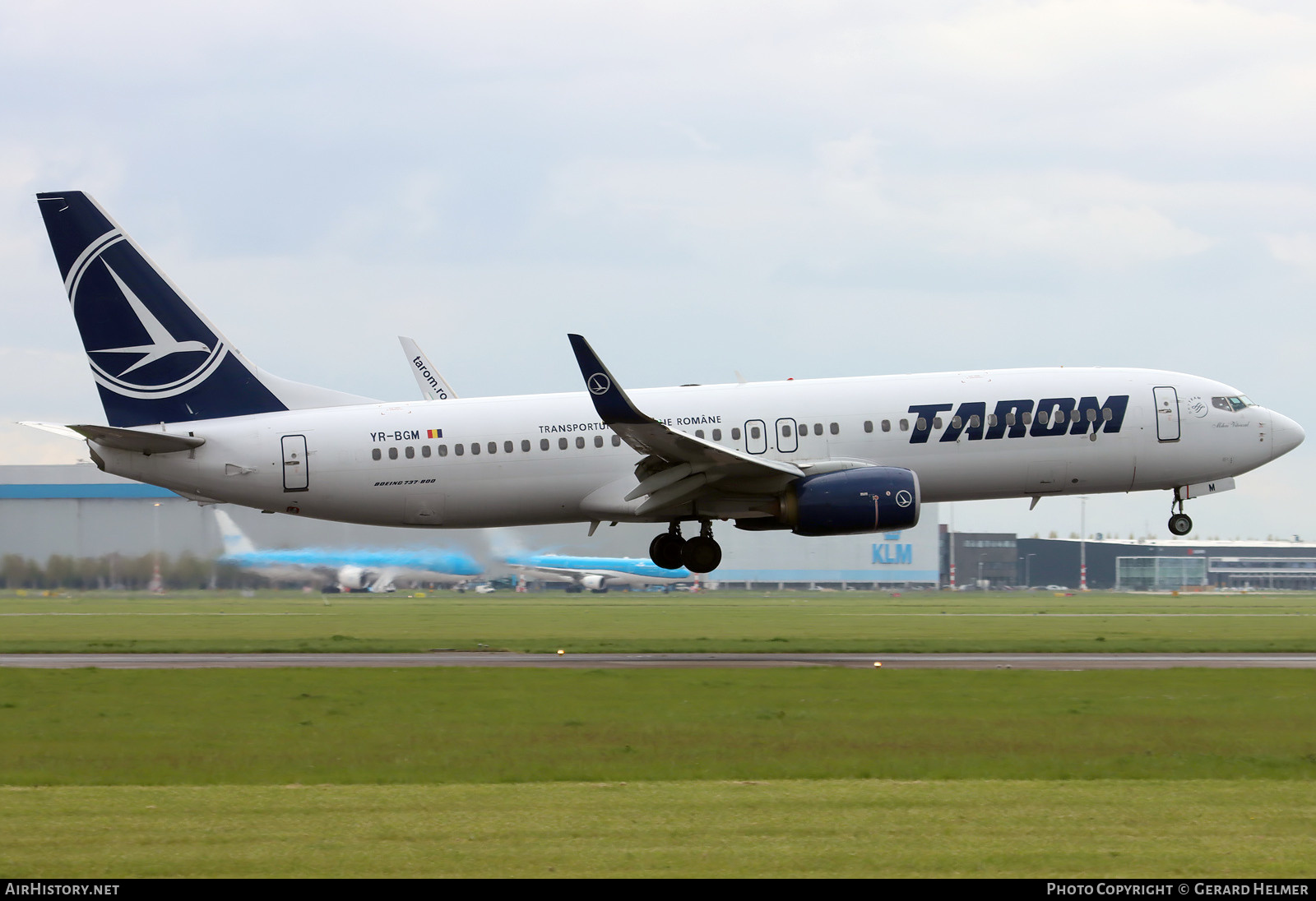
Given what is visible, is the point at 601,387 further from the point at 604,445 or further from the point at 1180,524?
the point at 1180,524

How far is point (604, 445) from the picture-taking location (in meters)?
34.4

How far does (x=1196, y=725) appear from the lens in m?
21.4

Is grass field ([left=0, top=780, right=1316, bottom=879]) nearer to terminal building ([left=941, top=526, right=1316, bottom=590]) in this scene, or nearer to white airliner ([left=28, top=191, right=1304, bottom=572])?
white airliner ([left=28, top=191, right=1304, bottom=572])

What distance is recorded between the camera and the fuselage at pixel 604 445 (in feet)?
112

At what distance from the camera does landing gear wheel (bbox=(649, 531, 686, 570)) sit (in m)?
35.8

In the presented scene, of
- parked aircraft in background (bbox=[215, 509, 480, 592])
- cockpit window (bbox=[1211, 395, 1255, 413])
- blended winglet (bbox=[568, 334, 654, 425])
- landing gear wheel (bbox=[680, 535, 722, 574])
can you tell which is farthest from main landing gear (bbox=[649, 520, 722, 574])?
parked aircraft in background (bbox=[215, 509, 480, 592])

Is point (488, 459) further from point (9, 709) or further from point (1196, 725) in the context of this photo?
point (1196, 725)

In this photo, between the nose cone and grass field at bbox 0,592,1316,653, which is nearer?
the nose cone

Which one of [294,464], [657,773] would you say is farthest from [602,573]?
[657,773]

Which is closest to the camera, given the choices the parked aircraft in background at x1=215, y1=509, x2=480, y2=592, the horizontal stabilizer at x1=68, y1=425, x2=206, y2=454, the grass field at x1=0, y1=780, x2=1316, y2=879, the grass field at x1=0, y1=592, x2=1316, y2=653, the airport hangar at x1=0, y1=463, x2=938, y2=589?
the grass field at x1=0, y1=780, x2=1316, y2=879

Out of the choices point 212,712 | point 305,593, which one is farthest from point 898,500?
point 305,593

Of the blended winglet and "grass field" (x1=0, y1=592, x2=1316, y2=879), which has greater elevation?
the blended winglet

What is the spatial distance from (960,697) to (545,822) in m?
12.6

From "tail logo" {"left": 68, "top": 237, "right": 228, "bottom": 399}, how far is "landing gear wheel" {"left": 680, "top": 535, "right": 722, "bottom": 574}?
12195 mm
